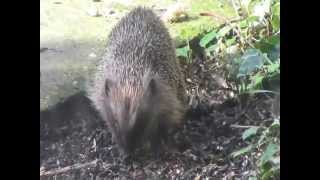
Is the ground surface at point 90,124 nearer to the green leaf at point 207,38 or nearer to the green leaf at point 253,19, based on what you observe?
the green leaf at point 207,38

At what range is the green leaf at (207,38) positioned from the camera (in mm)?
2594

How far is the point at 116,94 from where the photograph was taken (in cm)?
250

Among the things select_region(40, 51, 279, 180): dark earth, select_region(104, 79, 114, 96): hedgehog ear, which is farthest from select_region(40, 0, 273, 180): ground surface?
select_region(104, 79, 114, 96): hedgehog ear

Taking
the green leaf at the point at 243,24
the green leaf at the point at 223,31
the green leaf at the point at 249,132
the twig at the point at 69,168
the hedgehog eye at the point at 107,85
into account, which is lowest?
the twig at the point at 69,168

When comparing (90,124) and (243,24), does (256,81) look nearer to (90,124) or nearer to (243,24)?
(243,24)

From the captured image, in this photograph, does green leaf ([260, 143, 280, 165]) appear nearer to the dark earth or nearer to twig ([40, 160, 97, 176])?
the dark earth

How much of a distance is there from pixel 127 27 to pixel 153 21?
0.11 m

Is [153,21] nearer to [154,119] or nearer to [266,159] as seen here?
[154,119]

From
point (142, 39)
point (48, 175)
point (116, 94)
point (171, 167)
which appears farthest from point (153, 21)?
point (48, 175)

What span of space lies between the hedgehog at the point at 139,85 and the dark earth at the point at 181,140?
0.05m

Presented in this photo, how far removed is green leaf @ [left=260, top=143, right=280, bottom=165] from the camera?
255 cm

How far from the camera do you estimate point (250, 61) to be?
2578mm

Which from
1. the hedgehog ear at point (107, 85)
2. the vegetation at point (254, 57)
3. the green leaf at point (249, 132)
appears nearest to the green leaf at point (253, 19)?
the vegetation at point (254, 57)

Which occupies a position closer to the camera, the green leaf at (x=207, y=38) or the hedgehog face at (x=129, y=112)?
the hedgehog face at (x=129, y=112)
